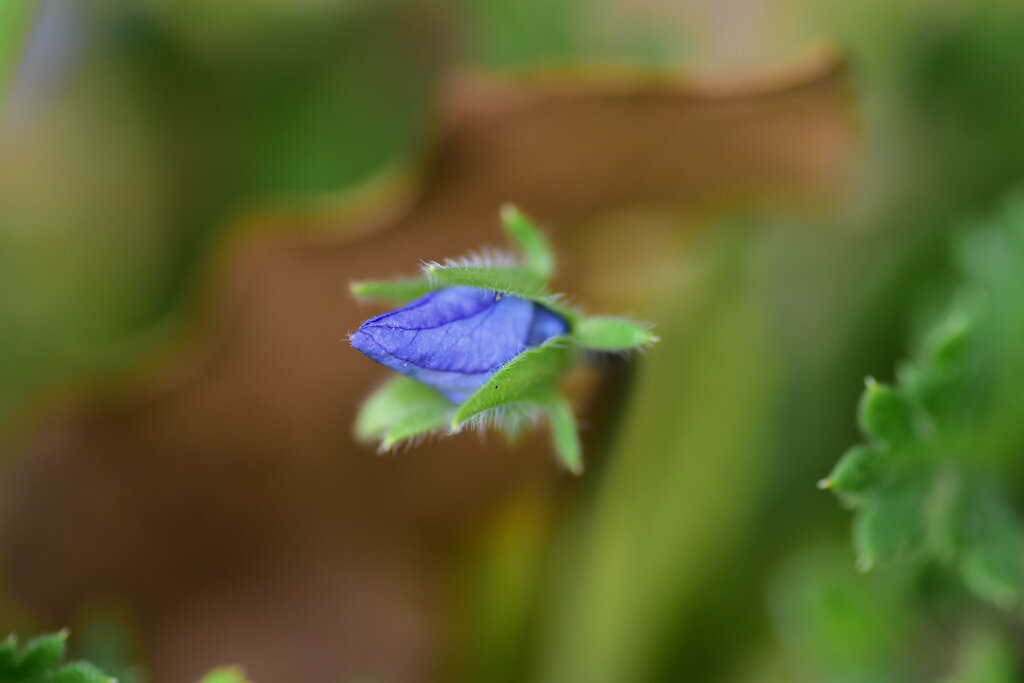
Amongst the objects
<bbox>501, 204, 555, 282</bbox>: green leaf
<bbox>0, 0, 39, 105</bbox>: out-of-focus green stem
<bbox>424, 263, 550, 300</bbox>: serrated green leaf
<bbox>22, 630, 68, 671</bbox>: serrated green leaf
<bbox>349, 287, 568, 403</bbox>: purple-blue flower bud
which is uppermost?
<bbox>0, 0, 39, 105</bbox>: out-of-focus green stem

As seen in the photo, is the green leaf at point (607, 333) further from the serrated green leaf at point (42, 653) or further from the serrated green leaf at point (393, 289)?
the serrated green leaf at point (42, 653)

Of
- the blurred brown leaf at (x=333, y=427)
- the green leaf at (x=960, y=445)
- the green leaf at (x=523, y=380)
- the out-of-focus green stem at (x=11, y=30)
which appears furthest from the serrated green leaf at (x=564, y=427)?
the out-of-focus green stem at (x=11, y=30)

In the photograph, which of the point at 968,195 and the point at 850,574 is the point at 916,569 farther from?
the point at 968,195

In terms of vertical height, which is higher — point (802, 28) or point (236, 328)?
point (802, 28)

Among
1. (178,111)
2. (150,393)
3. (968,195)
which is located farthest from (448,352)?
(178,111)

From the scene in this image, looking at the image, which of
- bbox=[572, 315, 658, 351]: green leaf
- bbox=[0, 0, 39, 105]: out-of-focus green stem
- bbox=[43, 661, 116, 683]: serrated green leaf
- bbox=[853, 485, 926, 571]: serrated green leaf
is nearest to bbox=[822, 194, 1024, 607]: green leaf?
bbox=[853, 485, 926, 571]: serrated green leaf

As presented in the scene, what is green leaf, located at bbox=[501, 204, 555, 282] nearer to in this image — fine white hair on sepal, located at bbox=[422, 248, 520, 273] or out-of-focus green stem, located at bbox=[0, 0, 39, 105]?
fine white hair on sepal, located at bbox=[422, 248, 520, 273]

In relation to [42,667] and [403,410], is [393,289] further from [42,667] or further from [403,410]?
[42,667]
